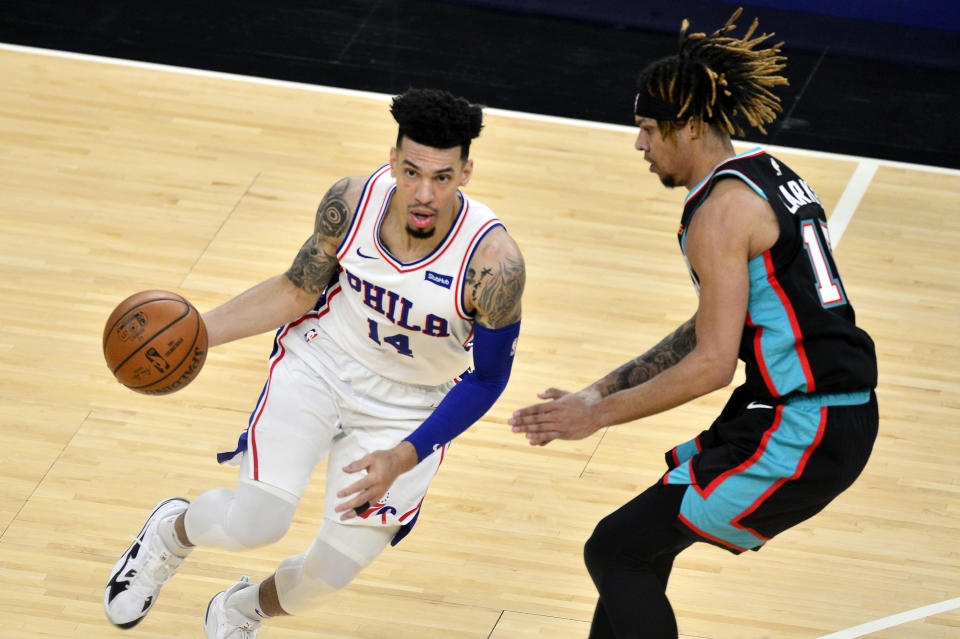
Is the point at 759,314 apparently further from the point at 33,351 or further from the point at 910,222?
the point at 910,222

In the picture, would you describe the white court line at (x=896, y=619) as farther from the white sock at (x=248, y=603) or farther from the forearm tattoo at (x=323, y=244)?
the forearm tattoo at (x=323, y=244)

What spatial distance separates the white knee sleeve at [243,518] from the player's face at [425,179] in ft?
3.25

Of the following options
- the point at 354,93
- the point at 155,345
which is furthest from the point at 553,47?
the point at 155,345

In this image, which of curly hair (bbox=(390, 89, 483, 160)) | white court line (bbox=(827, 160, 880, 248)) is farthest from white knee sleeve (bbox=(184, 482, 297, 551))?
white court line (bbox=(827, 160, 880, 248))

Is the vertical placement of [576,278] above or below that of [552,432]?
below

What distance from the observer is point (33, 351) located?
5.79 meters

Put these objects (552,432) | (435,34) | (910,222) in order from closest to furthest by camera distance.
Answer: (552,432) < (910,222) < (435,34)

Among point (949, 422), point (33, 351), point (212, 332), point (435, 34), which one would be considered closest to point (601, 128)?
point (435, 34)

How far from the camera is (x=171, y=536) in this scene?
13.9ft

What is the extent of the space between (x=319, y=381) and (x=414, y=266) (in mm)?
555

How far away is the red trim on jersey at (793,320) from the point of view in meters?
3.57

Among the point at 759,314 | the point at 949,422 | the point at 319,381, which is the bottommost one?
the point at 949,422

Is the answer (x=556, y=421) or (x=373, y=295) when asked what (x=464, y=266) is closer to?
(x=373, y=295)

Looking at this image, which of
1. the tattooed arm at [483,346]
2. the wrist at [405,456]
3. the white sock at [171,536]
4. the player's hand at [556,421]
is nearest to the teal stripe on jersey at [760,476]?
the player's hand at [556,421]
